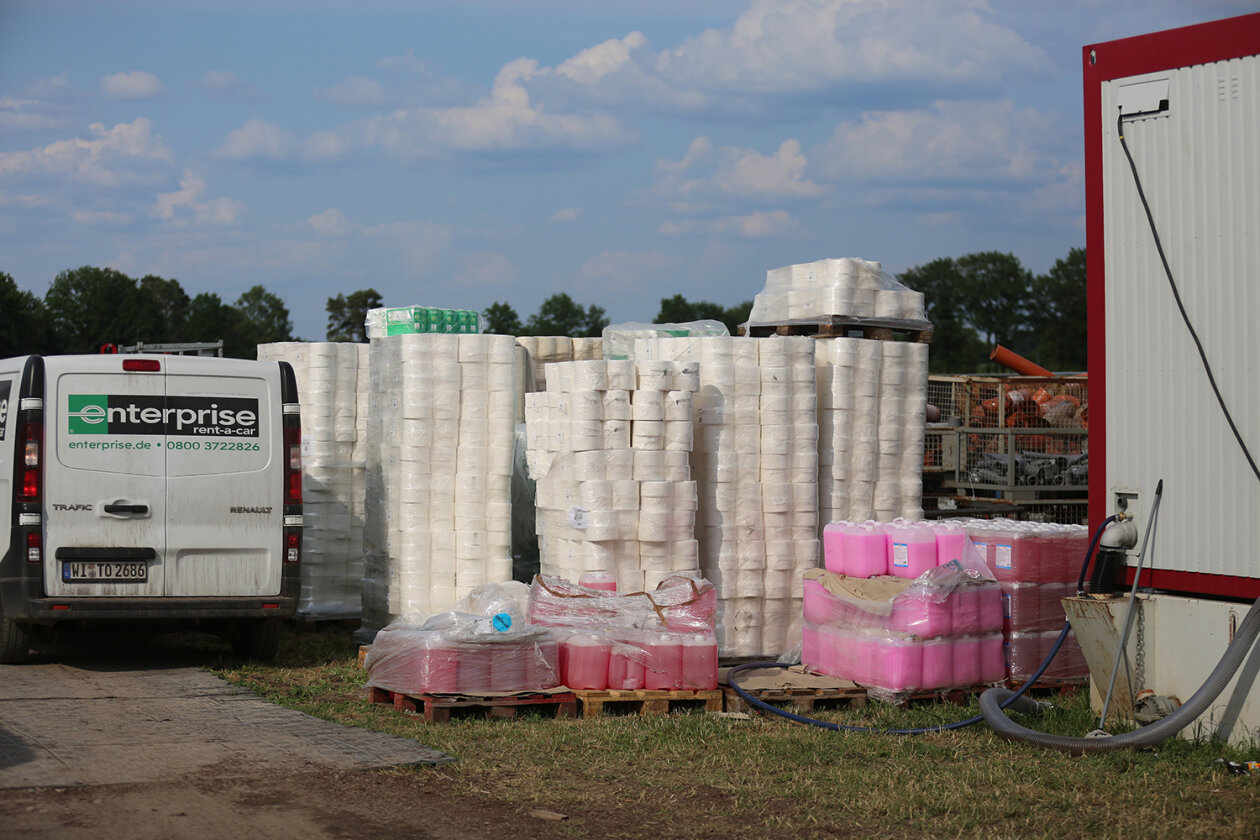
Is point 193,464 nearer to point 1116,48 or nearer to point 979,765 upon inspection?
point 979,765

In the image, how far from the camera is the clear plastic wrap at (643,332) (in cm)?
1184

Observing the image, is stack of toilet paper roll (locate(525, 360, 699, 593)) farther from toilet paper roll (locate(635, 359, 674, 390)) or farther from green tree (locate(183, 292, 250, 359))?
green tree (locate(183, 292, 250, 359))

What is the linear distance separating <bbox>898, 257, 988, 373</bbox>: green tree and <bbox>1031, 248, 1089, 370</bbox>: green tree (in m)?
3.46

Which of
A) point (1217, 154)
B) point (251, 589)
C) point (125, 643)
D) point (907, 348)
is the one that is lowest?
point (125, 643)

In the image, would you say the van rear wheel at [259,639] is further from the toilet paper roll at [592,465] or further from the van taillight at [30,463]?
the toilet paper roll at [592,465]

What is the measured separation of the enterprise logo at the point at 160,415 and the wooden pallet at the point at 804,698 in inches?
162

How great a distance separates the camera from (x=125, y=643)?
1121cm

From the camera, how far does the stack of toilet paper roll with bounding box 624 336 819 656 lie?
9.95 m

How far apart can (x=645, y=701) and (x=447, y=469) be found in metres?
→ 3.16

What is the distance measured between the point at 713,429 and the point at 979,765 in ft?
12.4

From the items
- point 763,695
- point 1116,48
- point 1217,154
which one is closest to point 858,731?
point 763,695

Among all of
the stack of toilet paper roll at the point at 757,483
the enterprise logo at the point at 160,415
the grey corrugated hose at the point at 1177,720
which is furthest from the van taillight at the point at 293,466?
the grey corrugated hose at the point at 1177,720

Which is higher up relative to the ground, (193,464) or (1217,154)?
(1217,154)

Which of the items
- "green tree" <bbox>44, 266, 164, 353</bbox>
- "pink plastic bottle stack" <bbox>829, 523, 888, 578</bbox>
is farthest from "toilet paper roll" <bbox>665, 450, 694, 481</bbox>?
"green tree" <bbox>44, 266, 164, 353</bbox>
